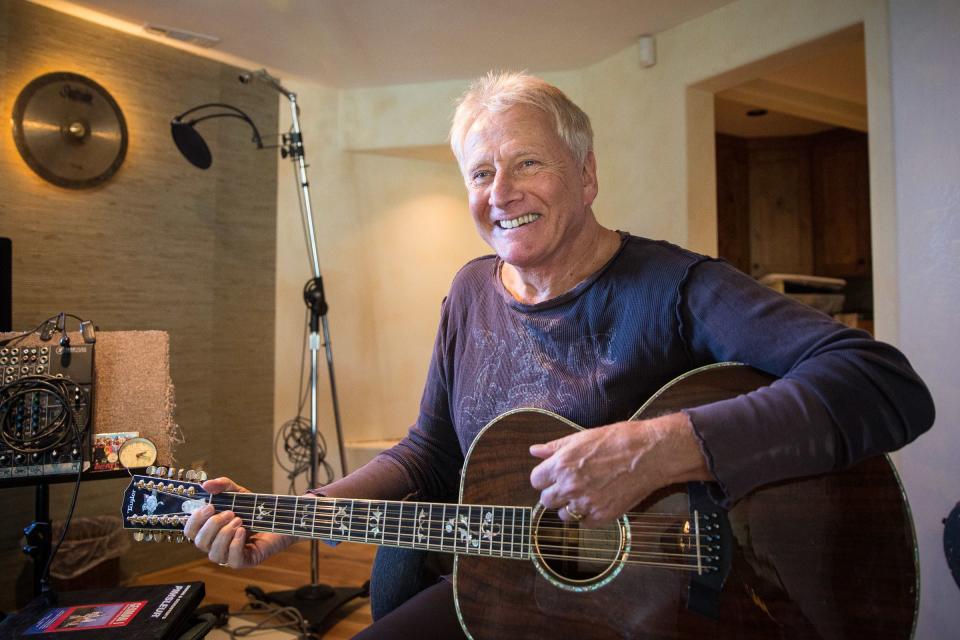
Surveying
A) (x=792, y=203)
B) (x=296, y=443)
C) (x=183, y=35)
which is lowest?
(x=296, y=443)

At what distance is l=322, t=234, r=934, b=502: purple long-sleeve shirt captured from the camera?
3.02 ft

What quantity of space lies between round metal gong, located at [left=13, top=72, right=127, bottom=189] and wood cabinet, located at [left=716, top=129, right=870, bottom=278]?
13.3 feet

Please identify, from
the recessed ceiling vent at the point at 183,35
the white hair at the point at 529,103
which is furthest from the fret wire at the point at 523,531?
the recessed ceiling vent at the point at 183,35

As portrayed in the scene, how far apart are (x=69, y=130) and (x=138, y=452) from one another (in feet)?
7.07

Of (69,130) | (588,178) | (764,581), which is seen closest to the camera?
Result: (764,581)

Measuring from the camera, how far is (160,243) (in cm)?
351

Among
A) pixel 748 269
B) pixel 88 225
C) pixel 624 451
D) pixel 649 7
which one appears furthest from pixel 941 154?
pixel 88 225

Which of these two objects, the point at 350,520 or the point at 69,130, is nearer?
the point at 350,520

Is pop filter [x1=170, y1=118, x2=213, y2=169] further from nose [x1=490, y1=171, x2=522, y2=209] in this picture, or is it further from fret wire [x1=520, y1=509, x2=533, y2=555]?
fret wire [x1=520, y1=509, x2=533, y2=555]

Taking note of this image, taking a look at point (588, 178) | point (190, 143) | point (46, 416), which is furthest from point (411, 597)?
point (190, 143)

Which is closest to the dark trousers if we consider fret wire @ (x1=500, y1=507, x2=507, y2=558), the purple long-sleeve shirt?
the purple long-sleeve shirt

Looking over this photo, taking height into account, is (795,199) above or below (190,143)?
above

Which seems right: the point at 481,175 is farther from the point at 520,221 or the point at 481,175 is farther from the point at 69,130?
the point at 69,130

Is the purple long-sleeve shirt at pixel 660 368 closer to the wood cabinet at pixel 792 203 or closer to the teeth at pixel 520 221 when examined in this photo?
the teeth at pixel 520 221
